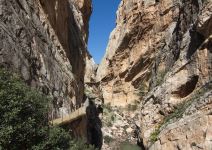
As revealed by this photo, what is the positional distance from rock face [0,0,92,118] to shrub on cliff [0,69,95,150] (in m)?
2.41

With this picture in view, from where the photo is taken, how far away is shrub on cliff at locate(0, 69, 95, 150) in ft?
42.3

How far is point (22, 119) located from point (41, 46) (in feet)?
32.8

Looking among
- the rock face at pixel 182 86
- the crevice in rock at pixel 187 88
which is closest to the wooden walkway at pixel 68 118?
the rock face at pixel 182 86

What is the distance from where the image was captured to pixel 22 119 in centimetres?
1358

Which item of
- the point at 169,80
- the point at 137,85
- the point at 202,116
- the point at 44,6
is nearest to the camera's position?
the point at 202,116

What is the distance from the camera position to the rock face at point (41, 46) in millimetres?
17750

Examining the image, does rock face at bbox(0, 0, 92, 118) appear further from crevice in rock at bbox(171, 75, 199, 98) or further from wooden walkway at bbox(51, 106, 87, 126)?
crevice in rock at bbox(171, 75, 199, 98)

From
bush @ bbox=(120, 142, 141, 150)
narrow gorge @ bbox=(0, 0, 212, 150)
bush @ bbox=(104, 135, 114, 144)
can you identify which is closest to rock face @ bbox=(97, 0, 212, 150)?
narrow gorge @ bbox=(0, 0, 212, 150)

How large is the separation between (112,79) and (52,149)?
54.7 metres

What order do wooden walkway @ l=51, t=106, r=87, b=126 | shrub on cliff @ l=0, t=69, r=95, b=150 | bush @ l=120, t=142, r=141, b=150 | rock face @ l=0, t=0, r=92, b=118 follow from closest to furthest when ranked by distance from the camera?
shrub on cliff @ l=0, t=69, r=95, b=150, rock face @ l=0, t=0, r=92, b=118, wooden walkway @ l=51, t=106, r=87, b=126, bush @ l=120, t=142, r=141, b=150

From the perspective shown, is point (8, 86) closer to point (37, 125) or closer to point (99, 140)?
point (37, 125)

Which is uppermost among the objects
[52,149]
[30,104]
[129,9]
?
[129,9]

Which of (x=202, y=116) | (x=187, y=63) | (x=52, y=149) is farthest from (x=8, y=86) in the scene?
(x=187, y=63)

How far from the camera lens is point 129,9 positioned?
220 ft
